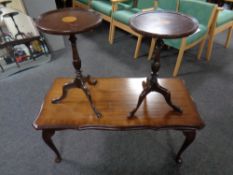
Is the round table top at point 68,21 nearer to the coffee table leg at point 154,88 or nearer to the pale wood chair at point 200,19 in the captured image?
the coffee table leg at point 154,88

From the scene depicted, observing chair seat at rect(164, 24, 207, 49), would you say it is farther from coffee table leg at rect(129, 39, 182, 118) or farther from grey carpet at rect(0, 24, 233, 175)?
coffee table leg at rect(129, 39, 182, 118)

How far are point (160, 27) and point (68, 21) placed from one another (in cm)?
50

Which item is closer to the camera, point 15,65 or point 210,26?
point 210,26

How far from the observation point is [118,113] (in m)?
1.14

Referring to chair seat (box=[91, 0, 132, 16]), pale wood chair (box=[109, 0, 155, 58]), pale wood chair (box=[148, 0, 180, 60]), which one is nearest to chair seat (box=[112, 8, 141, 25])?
pale wood chair (box=[109, 0, 155, 58])

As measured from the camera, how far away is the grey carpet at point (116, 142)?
4.24 feet

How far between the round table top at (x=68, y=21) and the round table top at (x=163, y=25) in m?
0.23

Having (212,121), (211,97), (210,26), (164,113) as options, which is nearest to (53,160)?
(164,113)

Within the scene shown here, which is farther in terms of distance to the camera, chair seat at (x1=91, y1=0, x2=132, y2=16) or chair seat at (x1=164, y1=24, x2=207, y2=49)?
chair seat at (x1=91, y1=0, x2=132, y2=16)

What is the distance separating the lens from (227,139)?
1.46 metres

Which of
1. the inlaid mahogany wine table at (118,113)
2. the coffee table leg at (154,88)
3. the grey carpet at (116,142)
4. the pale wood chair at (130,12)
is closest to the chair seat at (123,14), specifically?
the pale wood chair at (130,12)

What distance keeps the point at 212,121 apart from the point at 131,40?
180cm

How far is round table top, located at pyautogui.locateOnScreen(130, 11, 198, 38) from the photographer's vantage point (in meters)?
0.87

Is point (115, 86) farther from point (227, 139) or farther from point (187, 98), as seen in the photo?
point (227, 139)
